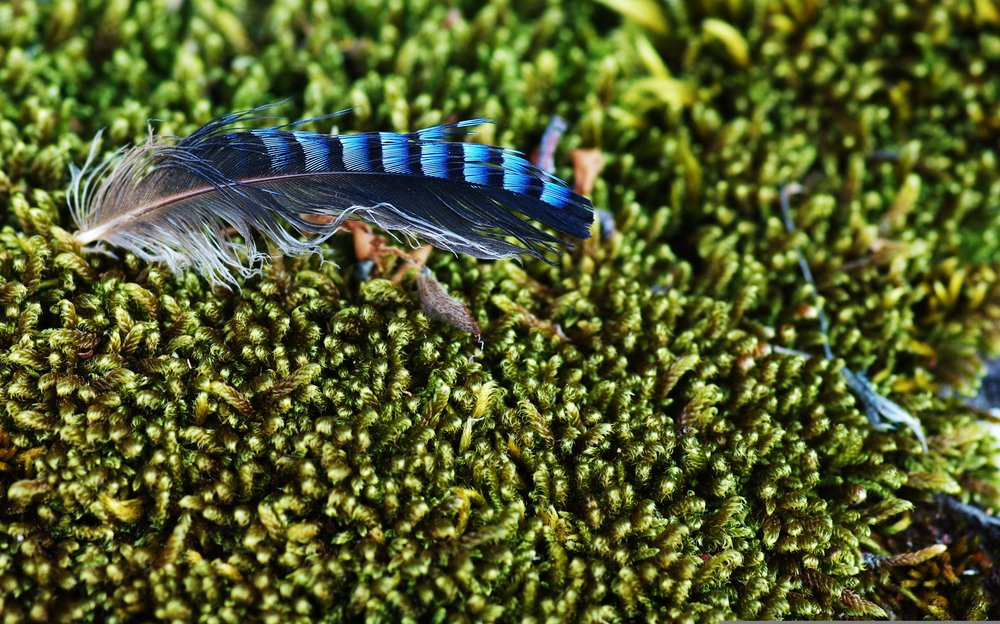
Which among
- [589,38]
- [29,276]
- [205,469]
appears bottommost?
[205,469]

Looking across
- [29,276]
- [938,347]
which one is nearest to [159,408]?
[29,276]

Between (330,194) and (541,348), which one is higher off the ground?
(330,194)

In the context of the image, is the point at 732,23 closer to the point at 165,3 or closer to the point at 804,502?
the point at 804,502

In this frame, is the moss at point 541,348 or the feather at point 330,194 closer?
the moss at point 541,348

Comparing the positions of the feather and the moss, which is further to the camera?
the feather
